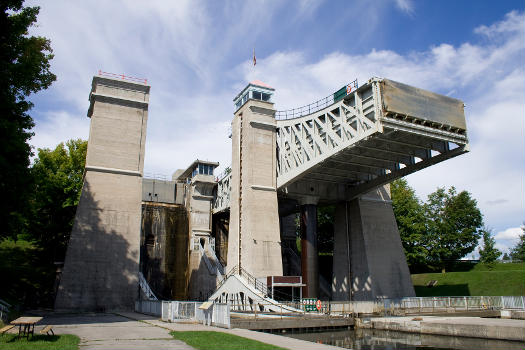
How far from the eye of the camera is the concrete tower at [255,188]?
36.7m

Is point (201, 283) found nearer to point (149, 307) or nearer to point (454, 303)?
point (149, 307)

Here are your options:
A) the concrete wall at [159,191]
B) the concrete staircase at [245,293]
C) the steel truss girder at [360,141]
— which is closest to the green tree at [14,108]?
the concrete staircase at [245,293]

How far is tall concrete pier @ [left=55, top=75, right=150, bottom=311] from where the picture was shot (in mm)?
34094

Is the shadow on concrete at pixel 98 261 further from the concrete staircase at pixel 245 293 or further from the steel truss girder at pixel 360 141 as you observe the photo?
the steel truss girder at pixel 360 141

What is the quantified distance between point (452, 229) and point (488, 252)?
9.85m

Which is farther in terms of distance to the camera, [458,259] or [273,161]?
[458,259]

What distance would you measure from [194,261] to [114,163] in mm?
14479

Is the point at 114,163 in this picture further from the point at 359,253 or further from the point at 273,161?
the point at 359,253

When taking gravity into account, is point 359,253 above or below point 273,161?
below

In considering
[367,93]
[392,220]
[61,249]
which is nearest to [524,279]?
[392,220]

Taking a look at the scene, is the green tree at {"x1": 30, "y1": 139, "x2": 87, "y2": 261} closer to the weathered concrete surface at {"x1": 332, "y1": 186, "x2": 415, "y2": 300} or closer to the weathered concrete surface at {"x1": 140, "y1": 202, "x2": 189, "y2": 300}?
the weathered concrete surface at {"x1": 140, "y1": 202, "x2": 189, "y2": 300}

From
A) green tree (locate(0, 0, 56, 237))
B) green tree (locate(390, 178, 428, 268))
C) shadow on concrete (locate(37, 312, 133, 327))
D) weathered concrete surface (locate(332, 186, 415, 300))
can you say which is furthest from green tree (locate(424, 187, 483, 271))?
green tree (locate(0, 0, 56, 237))

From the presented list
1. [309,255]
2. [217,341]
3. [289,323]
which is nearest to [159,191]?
[309,255]

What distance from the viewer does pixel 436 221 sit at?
196ft
